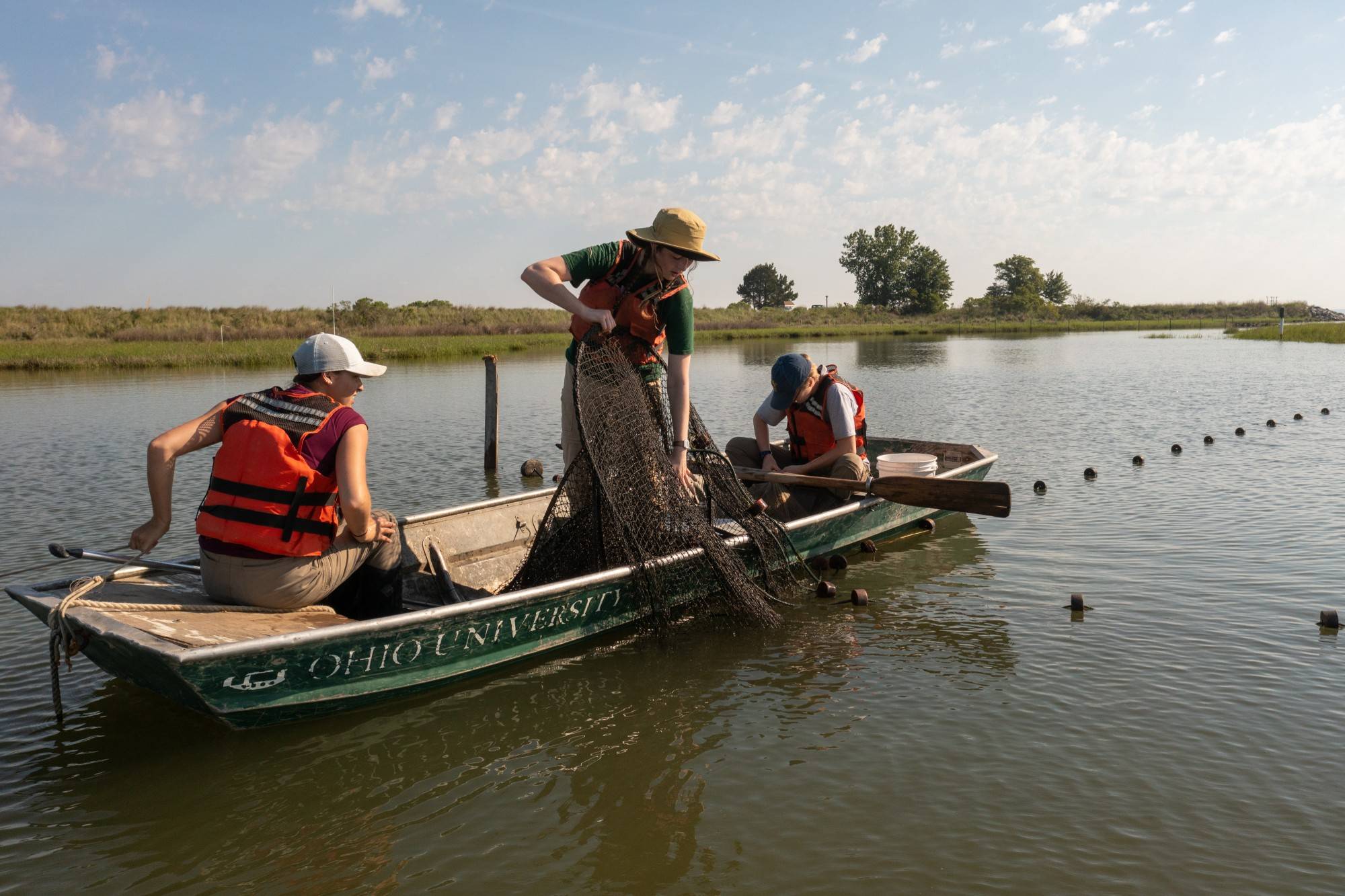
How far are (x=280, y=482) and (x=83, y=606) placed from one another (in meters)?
1.31

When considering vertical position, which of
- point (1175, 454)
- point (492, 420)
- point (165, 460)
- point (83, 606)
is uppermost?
point (165, 460)

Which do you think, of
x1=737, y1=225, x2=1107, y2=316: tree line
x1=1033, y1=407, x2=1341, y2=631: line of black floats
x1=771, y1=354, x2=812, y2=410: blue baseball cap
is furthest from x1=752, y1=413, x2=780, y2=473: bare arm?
x1=737, y1=225, x2=1107, y2=316: tree line

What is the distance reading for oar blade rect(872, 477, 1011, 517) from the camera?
8.87m

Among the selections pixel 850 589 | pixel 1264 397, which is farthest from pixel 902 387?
pixel 850 589

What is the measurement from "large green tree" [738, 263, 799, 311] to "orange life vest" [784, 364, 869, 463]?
4595 inches

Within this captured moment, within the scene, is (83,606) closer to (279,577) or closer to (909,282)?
(279,577)

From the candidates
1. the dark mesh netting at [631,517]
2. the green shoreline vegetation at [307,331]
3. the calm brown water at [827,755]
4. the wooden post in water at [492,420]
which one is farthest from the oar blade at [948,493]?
the green shoreline vegetation at [307,331]

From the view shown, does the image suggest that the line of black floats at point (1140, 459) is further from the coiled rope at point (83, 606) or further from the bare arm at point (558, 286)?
the coiled rope at point (83, 606)

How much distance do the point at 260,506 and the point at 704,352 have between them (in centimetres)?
4731

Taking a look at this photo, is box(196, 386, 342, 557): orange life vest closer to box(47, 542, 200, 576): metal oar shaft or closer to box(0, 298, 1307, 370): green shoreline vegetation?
box(47, 542, 200, 576): metal oar shaft

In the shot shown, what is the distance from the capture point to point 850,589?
363 inches

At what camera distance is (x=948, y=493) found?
9.14m

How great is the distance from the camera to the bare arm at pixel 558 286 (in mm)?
6262

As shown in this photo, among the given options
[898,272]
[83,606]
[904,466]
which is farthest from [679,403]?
[898,272]
